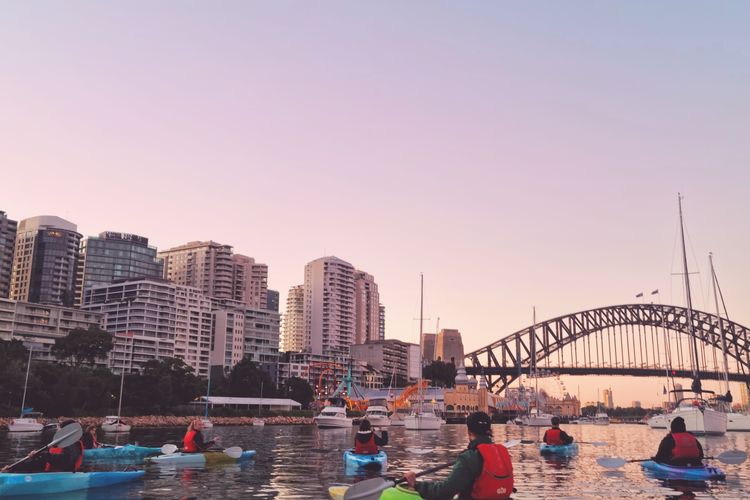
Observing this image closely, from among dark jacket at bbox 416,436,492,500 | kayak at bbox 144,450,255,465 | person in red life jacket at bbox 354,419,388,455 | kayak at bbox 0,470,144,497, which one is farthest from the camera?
kayak at bbox 144,450,255,465

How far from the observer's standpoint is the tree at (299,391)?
130212 mm

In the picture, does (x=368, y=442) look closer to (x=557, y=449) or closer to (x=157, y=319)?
(x=557, y=449)

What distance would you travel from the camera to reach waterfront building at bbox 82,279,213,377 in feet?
497

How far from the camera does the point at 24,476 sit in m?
18.5

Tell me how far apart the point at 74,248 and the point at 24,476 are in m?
195

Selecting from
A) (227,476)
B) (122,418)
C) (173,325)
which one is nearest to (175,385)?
(122,418)

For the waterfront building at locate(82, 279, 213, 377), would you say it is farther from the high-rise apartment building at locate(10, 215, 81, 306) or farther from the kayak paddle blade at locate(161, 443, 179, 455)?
the kayak paddle blade at locate(161, 443, 179, 455)

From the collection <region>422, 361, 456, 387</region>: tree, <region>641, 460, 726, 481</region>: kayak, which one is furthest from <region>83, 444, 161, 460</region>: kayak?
<region>422, 361, 456, 387</region>: tree

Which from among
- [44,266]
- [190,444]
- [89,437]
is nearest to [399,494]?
[89,437]

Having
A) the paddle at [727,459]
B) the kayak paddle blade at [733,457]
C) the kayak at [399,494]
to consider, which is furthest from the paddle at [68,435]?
the kayak paddle blade at [733,457]

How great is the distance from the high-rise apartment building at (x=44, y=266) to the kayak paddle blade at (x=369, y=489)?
636 feet

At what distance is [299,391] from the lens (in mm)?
131000

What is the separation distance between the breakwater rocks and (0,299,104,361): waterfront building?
42964 millimetres

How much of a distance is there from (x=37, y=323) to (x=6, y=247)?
59201 millimetres
